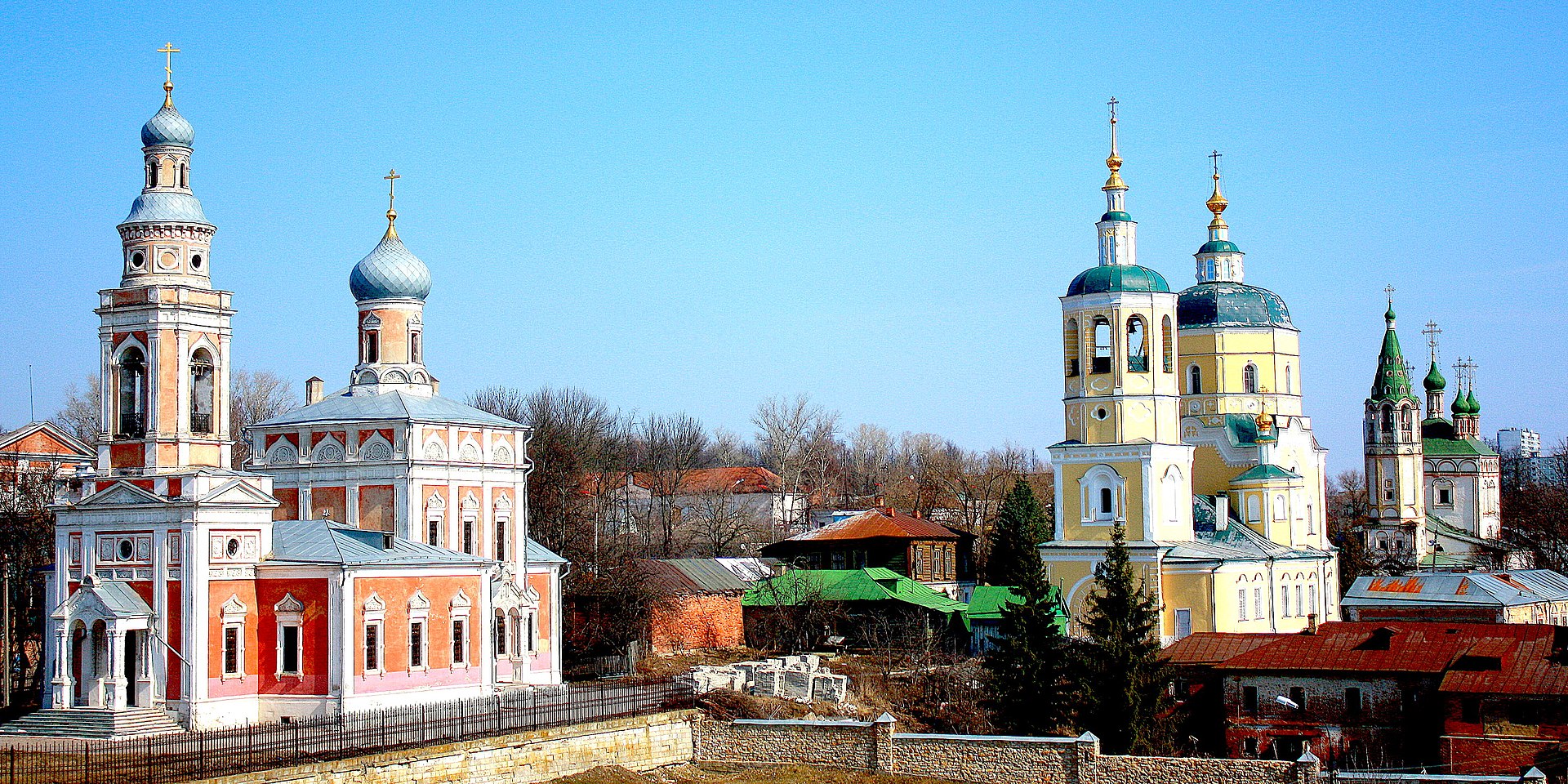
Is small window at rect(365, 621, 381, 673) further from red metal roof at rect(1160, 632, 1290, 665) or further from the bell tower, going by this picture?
red metal roof at rect(1160, 632, 1290, 665)

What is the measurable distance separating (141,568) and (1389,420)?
58260 mm

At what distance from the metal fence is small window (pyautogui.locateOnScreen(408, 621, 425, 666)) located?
88 cm

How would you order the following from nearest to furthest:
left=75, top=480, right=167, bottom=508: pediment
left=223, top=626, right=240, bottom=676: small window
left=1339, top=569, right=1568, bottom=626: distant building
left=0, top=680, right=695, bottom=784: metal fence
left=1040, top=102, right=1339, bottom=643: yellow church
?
left=0, top=680, right=695, bottom=784: metal fence → left=75, top=480, right=167, bottom=508: pediment → left=223, top=626, right=240, bottom=676: small window → left=1040, top=102, right=1339, bottom=643: yellow church → left=1339, top=569, right=1568, bottom=626: distant building

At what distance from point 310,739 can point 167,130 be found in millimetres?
11022

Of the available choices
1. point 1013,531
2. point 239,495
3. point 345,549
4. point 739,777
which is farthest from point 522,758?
point 1013,531

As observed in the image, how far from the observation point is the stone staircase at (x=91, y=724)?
84.9 ft

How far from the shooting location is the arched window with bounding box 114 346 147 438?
90.7 feet

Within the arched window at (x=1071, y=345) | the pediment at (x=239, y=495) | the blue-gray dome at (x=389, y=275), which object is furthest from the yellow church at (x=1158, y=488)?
the pediment at (x=239, y=495)

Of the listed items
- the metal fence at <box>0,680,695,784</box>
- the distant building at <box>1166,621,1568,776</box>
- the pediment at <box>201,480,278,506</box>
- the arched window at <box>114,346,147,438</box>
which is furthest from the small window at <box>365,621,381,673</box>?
the distant building at <box>1166,621,1568,776</box>

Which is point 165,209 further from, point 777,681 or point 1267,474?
point 1267,474

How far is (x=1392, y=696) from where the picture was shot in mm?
32094

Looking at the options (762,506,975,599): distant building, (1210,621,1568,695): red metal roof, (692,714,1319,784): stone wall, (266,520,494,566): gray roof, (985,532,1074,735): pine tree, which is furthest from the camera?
(762,506,975,599): distant building

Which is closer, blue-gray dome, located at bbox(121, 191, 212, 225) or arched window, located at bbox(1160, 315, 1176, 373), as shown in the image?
blue-gray dome, located at bbox(121, 191, 212, 225)

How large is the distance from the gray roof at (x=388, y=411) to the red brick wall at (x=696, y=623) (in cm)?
978
